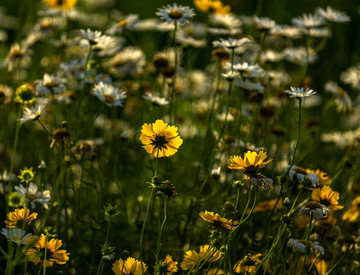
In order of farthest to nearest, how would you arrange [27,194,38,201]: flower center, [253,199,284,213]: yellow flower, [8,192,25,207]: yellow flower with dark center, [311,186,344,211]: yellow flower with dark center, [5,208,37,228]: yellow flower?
[253,199,284,213]: yellow flower
[311,186,344,211]: yellow flower with dark center
[27,194,38,201]: flower center
[5,208,37,228]: yellow flower
[8,192,25,207]: yellow flower with dark center

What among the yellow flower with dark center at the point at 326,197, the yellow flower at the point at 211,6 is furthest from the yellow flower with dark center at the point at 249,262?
the yellow flower at the point at 211,6

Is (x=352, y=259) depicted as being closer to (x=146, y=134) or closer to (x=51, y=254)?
(x=146, y=134)

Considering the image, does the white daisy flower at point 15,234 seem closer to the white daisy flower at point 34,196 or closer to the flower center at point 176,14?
the white daisy flower at point 34,196

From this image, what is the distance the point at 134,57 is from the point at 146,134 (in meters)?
1.72

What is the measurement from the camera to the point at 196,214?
2363 mm

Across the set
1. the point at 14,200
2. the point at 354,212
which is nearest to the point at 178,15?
the point at 354,212

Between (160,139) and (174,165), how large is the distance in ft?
4.64

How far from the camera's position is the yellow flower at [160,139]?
64.4 inches

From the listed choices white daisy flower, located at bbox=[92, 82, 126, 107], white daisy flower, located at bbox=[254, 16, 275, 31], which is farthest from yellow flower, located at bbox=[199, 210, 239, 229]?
white daisy flower, located at bbox=[254, 16, 275, 31]

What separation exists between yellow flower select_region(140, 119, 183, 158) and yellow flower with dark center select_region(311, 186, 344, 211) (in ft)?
2.01

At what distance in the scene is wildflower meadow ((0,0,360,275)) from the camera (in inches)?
64.0

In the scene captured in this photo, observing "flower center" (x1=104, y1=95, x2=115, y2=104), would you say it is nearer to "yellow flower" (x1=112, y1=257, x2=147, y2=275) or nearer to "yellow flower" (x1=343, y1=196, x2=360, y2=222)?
"yellow flower" (x1=112, y1=257, x2=147, y2=275)

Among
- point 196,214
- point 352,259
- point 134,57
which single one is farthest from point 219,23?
point 352,259

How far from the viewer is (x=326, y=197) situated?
1.88m
